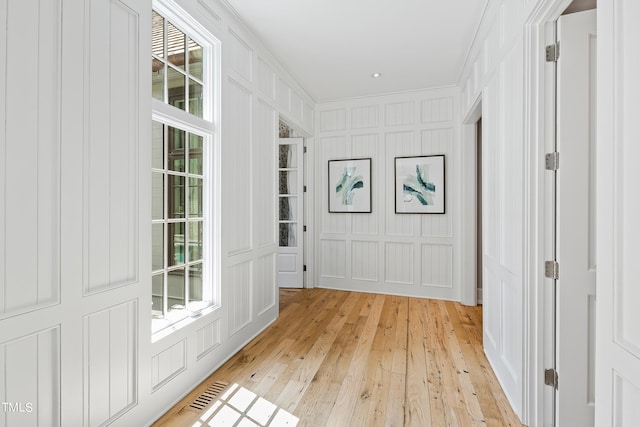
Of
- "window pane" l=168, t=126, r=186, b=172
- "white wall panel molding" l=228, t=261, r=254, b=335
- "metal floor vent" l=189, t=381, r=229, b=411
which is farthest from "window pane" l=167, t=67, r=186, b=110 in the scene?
"metal floor vent" l=189, t=381, r=229, b=411

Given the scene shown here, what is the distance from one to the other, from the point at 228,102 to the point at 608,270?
8.35ft

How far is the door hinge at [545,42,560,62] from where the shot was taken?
1690 mm

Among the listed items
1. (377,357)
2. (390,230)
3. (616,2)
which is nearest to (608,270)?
(616,2)

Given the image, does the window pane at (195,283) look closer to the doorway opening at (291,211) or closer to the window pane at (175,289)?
the window pane at (175,289)

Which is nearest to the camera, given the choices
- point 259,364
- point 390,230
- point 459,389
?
point 459,389

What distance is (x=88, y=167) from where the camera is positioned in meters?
1.48

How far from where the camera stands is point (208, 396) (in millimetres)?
2096

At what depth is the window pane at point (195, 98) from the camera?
2.29 m

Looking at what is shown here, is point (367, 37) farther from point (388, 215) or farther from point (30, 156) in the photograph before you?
point (30, 156)

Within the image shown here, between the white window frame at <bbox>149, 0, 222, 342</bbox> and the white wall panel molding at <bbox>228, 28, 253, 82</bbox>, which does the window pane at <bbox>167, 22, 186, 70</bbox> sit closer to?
the white window frame at <bbox>149, 0, 222, 342</bbox>

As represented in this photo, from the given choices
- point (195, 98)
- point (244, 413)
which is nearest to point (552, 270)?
point (244, 413)

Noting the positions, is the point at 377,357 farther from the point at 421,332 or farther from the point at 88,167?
the point at 88,167

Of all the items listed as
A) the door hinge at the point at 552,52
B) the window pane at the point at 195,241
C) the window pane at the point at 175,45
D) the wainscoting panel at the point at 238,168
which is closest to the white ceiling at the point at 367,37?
the window pane at the point at 175,45

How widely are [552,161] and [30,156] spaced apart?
2450 mm
